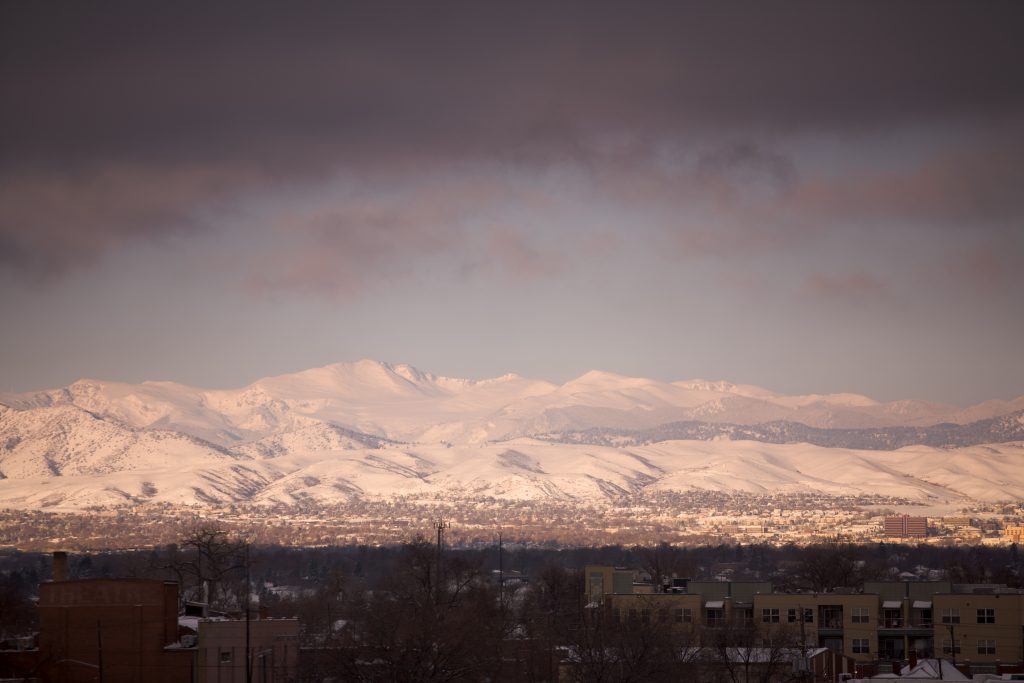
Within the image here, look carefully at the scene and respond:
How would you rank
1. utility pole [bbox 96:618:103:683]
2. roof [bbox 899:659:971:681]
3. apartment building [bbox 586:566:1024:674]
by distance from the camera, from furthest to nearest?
apartment building [bbox 586:566:1024:674]
roof [bbox 899:659:971:681]
utility pole [bbox 96:618:103:683]

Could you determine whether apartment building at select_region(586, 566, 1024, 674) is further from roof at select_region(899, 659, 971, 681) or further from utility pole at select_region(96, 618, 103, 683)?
utility pole at select_region(96, 618, 103, 683)

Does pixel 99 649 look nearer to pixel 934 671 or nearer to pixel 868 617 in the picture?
pixel 934 671

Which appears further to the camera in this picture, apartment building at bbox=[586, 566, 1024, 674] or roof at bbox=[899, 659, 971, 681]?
apartment building at bbox=[586, 566, 1024, 674]

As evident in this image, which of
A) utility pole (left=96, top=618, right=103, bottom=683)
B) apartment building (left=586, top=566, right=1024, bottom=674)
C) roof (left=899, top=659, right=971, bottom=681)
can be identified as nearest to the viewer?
utility pole (left=96, top=618, right=103, bottom=683)

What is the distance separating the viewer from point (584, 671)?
10406 cm

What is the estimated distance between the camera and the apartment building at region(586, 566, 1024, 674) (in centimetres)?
13000

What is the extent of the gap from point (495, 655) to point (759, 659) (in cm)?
1626

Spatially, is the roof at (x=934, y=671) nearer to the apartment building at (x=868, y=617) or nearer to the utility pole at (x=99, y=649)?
the apartment building at (x=868, y=617)

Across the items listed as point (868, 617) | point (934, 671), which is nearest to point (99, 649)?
point (934, 671)

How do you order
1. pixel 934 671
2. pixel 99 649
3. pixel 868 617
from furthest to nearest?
pixel 868 617
pixel 934 671
pixel 99 649

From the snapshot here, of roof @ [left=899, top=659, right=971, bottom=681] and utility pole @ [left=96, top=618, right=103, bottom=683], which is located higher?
utility pole @ [left=96, top=618, right=103, bottom=683]

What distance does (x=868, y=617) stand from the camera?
448ft

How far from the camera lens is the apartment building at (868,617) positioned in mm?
130000

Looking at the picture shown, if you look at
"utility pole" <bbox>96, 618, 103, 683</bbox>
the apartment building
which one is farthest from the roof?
"utility pole" <bbox>96, 618, 103, 683</bbox>
